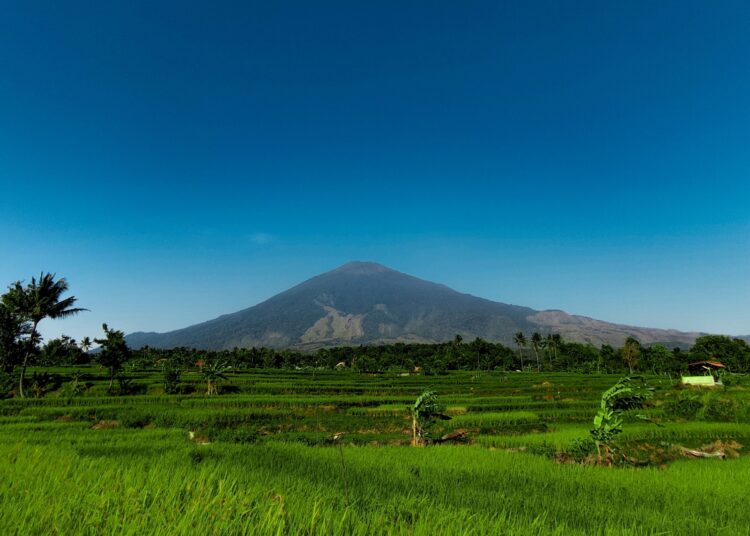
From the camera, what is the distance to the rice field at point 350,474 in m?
2.05

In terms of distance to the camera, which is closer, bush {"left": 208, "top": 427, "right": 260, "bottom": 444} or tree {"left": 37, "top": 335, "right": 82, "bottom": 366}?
bush {"left": 208, "top": 427, "right": 260, "bottom": 444}

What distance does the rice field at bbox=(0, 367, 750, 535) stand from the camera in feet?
6.73

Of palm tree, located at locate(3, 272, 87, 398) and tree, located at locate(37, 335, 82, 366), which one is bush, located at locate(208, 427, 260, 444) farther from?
tree, located at locate(37, 335, 82, 366)

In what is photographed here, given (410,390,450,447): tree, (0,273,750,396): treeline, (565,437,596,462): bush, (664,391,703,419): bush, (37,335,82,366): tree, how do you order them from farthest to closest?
(37,335,82,366): tree, (0,273,750,396): treeline, (664,391,703,419): bush, (410,390,450,447): tree, (565,437,596,462): bush

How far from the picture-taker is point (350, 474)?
8.37 m

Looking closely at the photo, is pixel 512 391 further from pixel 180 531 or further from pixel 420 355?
pixel 420 355

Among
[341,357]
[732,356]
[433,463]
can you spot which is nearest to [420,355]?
[341,357]

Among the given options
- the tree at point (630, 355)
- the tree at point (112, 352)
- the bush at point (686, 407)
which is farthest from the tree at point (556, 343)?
the tree at point (112, 352)

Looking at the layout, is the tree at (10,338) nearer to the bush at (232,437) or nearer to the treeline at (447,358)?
the treeline at (447,358)

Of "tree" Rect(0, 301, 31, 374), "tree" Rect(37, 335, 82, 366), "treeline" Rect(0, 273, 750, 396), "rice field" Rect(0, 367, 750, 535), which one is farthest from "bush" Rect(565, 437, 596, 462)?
"tree" Rect(37, 335, 82, 366)

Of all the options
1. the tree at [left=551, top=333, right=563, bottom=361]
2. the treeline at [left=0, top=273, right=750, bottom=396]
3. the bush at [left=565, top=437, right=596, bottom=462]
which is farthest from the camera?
the tree at [left=551, top=333, right=563, bottom=361]

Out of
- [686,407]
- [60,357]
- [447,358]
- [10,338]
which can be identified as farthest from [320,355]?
[686,407]

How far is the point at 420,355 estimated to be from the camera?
11762cm

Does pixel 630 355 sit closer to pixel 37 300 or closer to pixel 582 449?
pixel 582 449
